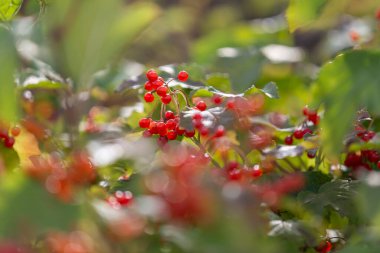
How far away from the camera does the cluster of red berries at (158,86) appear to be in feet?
4.13

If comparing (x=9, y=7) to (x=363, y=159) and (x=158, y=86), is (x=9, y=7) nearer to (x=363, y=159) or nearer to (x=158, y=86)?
(x=158, y=86)

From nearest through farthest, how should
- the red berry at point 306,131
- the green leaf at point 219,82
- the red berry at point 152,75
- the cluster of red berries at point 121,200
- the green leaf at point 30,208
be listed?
the green leaf at point 30,208
the cluster of red berries at point 121,200
the red berry at point 152,75
the red berry at point 306,131
the green leaf at point 219,82

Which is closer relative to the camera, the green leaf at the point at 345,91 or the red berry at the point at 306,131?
the green leaf at the point at 345,91

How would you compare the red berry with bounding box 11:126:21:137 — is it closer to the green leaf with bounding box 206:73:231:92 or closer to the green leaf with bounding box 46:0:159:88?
the green leaf with bounding box 206:73:231:92

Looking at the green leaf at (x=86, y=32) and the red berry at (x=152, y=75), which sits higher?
the red berry at (x=152, y=75)

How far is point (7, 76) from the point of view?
65cm

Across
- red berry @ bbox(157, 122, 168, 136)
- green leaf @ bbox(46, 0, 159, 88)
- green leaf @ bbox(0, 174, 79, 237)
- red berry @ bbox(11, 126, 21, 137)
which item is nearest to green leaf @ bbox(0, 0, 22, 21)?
red berry @ bbox(11, 126, 21, 137)

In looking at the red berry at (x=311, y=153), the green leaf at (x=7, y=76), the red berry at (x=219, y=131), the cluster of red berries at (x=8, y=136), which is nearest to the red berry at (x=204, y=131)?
the red berry at (x=219, y=131)

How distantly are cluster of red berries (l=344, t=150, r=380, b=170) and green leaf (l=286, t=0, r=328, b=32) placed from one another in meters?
0.27

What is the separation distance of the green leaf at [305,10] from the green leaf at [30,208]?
2.78 feet

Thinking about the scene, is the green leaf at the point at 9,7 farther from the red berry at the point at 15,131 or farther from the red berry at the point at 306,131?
the red berry at the point at 306,131

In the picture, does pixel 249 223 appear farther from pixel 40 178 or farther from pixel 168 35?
pixel 168 35

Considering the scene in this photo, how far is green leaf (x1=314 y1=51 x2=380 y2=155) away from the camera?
103cm

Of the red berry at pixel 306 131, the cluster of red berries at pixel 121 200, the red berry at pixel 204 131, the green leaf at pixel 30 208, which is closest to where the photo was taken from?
the green leaf at pixel 30 208
